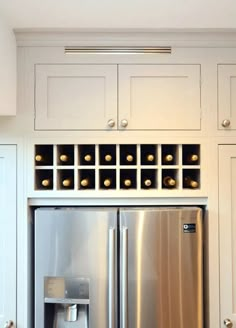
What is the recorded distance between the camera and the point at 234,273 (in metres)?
1.65

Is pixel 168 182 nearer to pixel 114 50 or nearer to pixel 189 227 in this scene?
pixel 189 227

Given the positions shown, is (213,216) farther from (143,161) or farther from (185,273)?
(143,161)

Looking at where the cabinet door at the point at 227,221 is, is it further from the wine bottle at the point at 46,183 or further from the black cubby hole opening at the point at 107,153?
the wine bottle at the point at 46,183

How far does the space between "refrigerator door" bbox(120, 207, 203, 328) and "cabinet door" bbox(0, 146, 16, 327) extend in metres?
0.56

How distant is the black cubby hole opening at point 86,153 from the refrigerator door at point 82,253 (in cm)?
29

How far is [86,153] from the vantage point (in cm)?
181

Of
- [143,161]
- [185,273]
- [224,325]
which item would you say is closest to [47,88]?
[143,161]

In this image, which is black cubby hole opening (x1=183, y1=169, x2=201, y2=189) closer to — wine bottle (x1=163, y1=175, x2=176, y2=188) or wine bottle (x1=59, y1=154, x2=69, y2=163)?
wine bottle (x1=163, y1=175, x2=176, y2=188)

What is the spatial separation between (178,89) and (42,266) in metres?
1.13

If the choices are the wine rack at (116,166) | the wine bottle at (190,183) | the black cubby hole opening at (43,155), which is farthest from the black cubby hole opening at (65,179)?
the wine bottle at (190,183)
